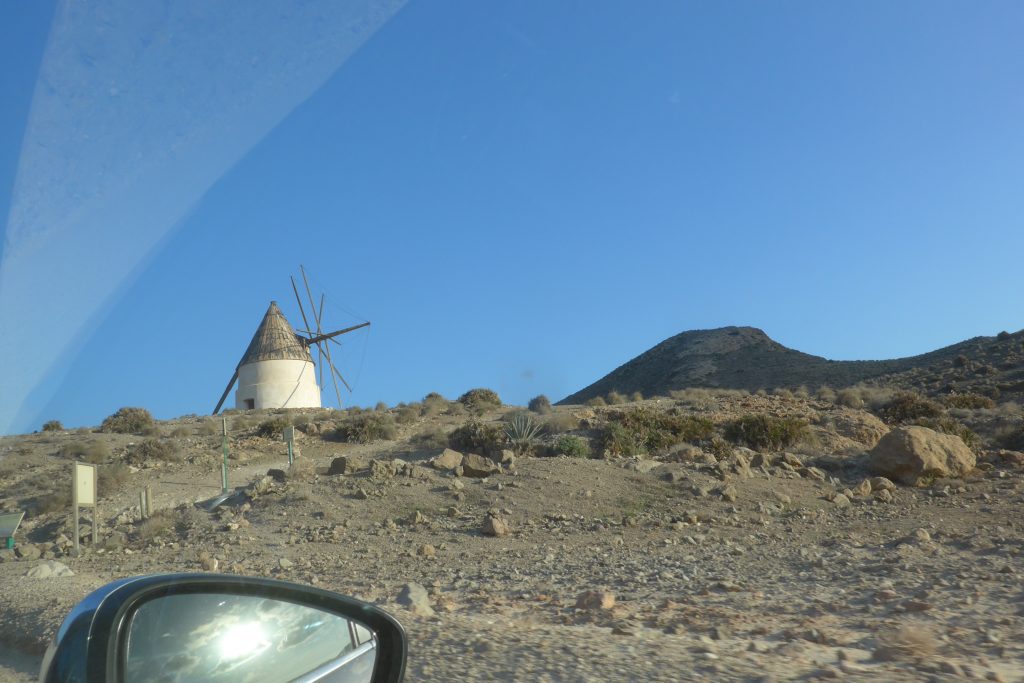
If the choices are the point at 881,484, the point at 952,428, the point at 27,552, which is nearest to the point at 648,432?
the point at 881,484

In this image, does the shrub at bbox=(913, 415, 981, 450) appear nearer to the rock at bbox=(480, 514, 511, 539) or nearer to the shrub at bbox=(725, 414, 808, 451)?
the shrub at bbox=(725, 414, 808, 451)

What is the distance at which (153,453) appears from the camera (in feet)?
89.4

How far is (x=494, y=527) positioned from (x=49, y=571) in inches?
274

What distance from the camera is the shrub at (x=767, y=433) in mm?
23469

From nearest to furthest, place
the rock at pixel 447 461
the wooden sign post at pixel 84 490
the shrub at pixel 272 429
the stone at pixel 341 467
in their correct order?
1. the wooden sign post at pixel 84 490
2. the rock at pixel 447 461
3. the stone at pixel 341 467
4. the shrub at pixel 272 429

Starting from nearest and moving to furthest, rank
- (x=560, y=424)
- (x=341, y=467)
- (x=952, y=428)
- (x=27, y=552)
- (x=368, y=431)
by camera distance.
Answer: (x=27, y=552)
(x=341, y=467)
(x=952, y=428)
(x=560, y=424)
(x=368, y=431)

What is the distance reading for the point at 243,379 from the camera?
157 feet

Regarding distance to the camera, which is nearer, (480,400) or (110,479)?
(110,479)

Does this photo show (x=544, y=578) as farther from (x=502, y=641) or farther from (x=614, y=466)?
(x=614, y=466)

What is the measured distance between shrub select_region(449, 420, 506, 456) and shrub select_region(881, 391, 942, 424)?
14.3 m

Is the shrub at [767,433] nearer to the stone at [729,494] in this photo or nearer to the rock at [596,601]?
the stone at [729,494]

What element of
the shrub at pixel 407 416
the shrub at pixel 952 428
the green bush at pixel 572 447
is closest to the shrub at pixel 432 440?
the green bush at pixel 572 447

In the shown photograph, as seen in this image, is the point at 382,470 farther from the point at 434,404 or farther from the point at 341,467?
the point at 434,404

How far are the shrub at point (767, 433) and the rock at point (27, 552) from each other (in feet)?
57.5
